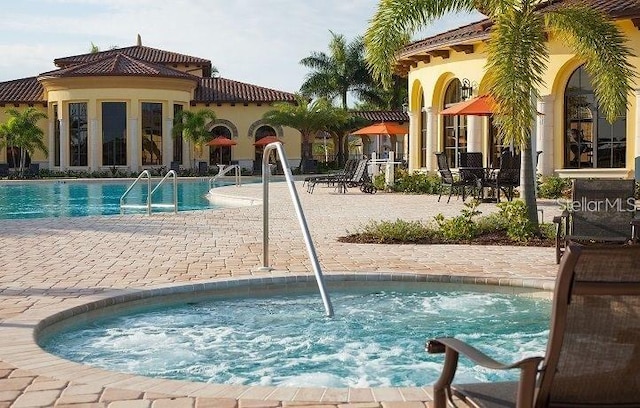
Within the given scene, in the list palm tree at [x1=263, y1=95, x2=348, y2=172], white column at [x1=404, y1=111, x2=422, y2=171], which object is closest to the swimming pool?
white column at [x1=404, y1=111, x2=422, y2=171]

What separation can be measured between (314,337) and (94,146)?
35.5m

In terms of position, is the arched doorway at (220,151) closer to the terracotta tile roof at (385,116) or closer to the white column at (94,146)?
the white column at (94,146)

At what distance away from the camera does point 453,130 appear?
2408 cm

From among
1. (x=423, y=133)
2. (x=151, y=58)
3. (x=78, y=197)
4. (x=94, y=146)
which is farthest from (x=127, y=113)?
(x=423, y=133)

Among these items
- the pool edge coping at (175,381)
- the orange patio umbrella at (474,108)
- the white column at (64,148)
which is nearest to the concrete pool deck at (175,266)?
the pool edge coping at (175,381)

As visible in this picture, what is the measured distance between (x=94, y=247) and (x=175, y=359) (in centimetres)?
547

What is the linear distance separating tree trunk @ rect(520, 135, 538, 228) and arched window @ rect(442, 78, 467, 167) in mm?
12030

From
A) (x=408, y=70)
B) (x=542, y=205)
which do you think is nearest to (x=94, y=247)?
(x=542, y=205)

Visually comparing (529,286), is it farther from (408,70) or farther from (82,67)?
(82,67)

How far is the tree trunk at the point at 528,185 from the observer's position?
11.3 meters

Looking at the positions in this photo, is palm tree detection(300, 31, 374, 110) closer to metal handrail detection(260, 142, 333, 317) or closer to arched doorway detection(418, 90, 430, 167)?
arched doorway detection(418, 90, 430, 167)

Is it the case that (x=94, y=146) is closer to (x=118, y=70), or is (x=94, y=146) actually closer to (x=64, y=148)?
(x=64, y=148)

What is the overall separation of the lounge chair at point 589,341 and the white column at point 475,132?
65.5 ft

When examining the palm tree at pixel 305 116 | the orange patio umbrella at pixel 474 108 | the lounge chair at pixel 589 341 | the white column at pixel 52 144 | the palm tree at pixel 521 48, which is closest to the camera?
the lounge chair at pixel 589 341
